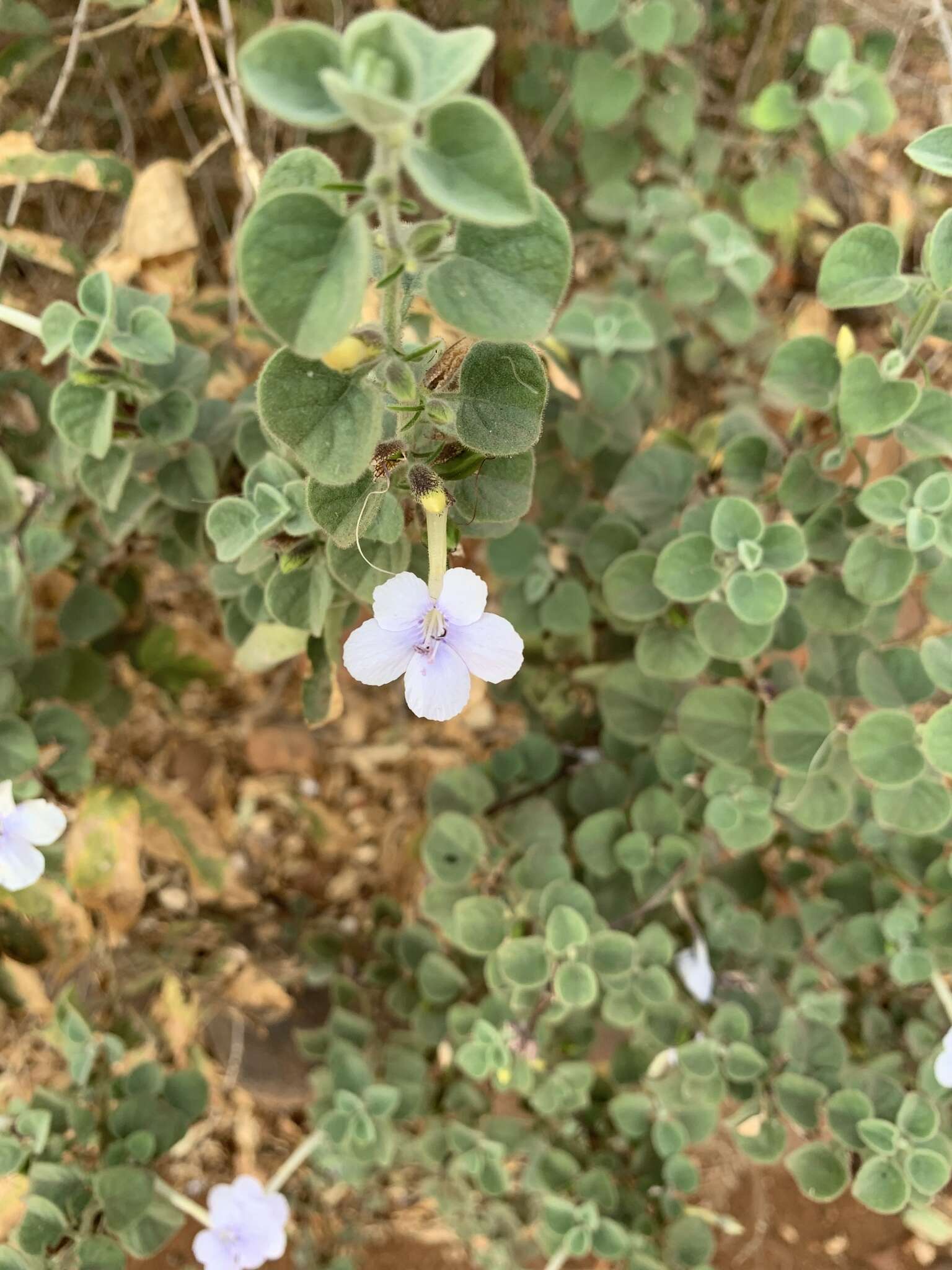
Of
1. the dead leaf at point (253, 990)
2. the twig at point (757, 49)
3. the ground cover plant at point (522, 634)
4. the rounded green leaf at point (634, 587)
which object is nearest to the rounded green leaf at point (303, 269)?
the ground cover plant at point (522, 634)

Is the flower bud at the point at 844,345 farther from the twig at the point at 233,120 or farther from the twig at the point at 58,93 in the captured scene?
the twig at the point at 58,93

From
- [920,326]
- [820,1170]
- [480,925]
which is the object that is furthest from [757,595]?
[820,1170]

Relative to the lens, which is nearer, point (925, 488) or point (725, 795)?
point (925, 488)

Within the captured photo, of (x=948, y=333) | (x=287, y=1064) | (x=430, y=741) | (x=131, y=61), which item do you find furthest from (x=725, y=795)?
(x=131, y=61)

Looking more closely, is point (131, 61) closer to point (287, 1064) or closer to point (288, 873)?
point (288, 873)

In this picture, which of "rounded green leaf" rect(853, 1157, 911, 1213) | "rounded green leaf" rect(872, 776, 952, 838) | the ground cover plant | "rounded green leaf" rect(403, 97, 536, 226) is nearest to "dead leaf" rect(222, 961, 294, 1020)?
the ground cover plant

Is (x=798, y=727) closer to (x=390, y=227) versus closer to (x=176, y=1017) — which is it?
(x=390, y=227)

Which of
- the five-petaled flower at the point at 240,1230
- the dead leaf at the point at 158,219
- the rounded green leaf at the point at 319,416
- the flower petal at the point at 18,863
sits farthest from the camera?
the dead leaf at the point at 158,219
